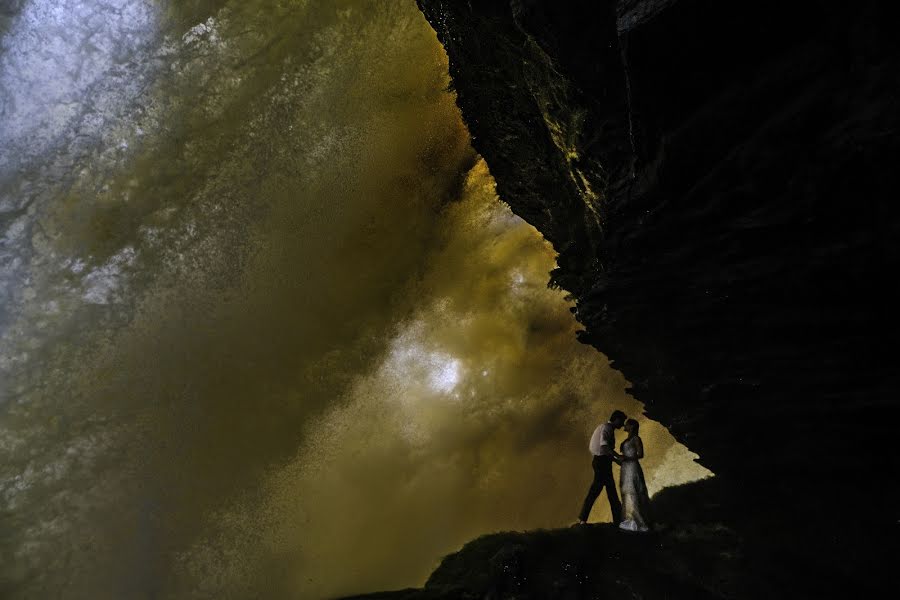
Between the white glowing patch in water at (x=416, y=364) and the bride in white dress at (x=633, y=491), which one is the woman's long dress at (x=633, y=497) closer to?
the bride in white dress at (x=633, y=491)

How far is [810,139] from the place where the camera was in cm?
378

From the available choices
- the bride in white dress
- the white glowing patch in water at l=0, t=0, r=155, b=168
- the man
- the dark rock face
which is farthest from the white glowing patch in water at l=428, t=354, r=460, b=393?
the white glowing patch in water at l=0, t=0, r=155, b=168

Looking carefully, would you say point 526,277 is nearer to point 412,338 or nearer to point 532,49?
point 412,338

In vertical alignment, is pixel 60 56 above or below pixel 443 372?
above

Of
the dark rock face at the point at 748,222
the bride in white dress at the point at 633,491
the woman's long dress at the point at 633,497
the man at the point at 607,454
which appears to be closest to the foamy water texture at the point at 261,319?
the dark rock face at the point at 748,222

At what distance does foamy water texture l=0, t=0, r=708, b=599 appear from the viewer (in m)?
11.4

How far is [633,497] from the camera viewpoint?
23.3ft

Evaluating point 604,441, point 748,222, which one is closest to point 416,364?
point 604,441

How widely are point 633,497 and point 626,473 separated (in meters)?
0.30

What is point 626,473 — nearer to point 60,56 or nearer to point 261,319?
point 261,319

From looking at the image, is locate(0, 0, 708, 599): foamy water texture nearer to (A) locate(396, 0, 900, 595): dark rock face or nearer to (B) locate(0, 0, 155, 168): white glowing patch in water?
(B) locate(0, 0, 155, 168): white glowing patch in water

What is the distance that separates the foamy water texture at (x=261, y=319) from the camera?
11.4 m

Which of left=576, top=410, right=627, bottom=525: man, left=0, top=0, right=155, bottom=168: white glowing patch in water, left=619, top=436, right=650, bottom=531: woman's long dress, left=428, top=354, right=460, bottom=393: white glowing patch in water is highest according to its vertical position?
left=0, top=0, right=155, bottom=168: white glowing patch in water

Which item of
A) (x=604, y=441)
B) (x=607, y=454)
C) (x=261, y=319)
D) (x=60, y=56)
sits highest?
(x=60, y=56)
